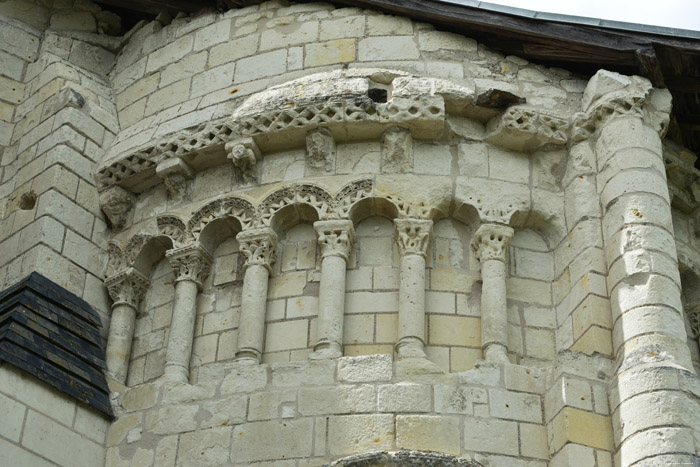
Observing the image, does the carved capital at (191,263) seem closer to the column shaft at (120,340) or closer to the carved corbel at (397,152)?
the column shaft at (120,340)

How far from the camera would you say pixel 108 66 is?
11930mm

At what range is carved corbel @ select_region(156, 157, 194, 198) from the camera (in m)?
10.3

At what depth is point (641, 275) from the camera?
352 inches

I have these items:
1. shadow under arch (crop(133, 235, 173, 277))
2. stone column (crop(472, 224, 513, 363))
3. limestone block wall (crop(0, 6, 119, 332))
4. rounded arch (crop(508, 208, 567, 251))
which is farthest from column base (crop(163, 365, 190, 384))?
rounded arch (crop(508, 208, 567, 251))

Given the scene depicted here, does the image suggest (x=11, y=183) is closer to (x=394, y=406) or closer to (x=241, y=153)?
(x=241, y=153)

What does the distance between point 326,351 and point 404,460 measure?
113 centimetres

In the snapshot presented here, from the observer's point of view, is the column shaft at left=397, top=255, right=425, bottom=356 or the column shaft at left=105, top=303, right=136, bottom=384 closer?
the column shaft at left=397, top=255, right=425, bottom=356

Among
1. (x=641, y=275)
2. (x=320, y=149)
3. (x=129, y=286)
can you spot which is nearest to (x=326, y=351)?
(x=320, y=149)

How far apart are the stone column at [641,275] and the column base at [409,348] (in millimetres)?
1276

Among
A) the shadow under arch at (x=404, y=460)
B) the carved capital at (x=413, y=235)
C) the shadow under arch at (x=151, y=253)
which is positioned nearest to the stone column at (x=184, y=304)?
the shadow under arch at (x=151, y=253)

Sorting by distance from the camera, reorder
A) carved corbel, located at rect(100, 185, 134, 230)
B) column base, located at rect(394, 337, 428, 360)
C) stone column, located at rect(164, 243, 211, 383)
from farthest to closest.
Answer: carved corbel, located at rect(100, 185, 134, 230) < stone column, located at rect(164, 243, 211, 383) < column base, located at rect(394, 337, 428, 360)

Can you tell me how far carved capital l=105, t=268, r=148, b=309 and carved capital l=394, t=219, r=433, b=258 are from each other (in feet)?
6.72

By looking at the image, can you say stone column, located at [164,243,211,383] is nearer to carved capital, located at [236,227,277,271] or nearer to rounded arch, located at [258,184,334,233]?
carved capital, located at [236,227,277,271]

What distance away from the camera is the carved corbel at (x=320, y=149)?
9.92m
